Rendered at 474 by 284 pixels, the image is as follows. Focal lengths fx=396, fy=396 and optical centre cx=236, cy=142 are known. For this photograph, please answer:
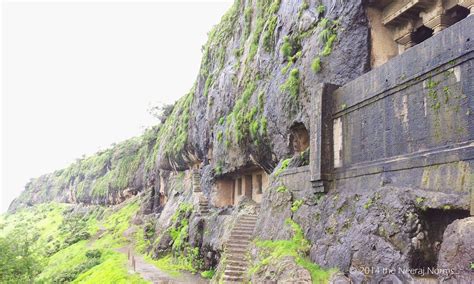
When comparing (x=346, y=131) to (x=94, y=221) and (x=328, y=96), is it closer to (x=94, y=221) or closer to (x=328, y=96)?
(x=328, y=96)

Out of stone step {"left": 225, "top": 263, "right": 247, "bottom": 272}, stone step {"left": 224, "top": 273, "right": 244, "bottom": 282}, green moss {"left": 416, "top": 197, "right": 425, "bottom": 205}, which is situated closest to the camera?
green moss {"left": 416, "top": 197, "right": 425, "bottom": 205}

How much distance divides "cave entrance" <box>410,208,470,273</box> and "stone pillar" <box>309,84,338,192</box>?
12.1ft

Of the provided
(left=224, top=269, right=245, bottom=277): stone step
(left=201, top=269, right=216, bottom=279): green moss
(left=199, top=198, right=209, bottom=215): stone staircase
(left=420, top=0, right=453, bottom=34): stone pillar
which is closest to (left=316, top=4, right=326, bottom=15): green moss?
(left=420, top=0, right=453, bottom=34): stone pillar

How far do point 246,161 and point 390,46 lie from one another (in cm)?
873

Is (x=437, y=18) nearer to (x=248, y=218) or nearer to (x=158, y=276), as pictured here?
(x=248, y=218)

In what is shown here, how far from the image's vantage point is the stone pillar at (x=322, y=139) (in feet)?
35.0

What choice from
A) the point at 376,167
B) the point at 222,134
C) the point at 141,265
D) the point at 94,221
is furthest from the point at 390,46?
the point at 94,221

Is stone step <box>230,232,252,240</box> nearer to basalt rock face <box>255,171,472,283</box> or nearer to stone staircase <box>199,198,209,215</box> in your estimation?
basalt rock face <box>255,171,472,283</box>

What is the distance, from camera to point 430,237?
274 inches

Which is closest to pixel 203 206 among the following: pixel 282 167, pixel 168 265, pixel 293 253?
pixel 168 265

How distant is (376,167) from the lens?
891 cm

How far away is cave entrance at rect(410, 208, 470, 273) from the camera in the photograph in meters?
6.77

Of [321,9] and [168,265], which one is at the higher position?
[321,9]

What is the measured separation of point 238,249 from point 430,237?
776 cm
